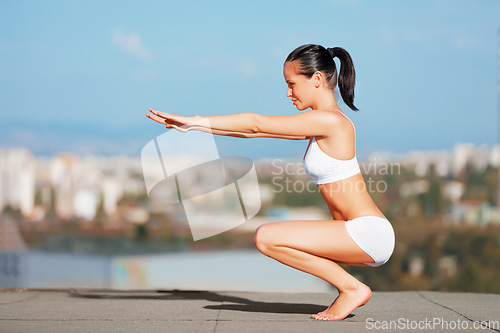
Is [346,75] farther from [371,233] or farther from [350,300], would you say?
[350,300]

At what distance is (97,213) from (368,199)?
2639 centimetres

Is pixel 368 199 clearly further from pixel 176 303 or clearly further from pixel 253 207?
pixel 176 303

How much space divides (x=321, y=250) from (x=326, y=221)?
0.12 m

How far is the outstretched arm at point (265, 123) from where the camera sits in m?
2.43

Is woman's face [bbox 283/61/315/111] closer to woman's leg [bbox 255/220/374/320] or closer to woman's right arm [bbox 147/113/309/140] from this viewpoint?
woman's right arm [bbox 147/113/309/140]

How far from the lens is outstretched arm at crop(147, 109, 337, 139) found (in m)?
2.43

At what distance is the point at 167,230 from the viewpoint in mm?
30609

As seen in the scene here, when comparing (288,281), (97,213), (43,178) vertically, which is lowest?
(288,281)

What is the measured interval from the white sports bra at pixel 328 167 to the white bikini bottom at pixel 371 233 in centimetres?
19

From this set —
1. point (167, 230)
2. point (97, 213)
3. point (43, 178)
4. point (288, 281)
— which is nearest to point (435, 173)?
point (288, 281)

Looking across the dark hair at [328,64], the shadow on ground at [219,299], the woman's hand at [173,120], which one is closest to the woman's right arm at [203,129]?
the woman's hand at [173,120]

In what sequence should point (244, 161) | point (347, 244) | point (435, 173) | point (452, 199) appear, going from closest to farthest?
point (347, 244) < point (244, 161) < point (435, 173) < point (452, 199)

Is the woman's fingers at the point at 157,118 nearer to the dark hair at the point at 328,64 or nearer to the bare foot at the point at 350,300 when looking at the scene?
the dark hair at the point at 328,64

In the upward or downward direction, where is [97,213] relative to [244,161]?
downward
